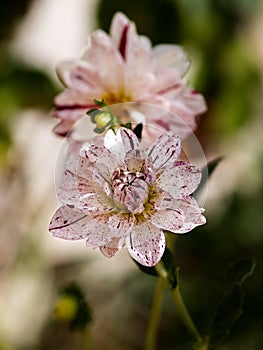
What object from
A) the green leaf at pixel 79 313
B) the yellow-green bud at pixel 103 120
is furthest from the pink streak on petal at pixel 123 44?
the green leaf at pixel 79 313

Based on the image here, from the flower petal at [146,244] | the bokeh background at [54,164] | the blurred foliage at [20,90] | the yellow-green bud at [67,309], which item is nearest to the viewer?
the flower petal at [146,244]

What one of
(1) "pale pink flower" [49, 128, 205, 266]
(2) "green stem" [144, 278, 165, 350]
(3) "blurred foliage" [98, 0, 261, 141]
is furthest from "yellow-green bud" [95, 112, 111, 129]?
(3) "blurred foliage" [98, 0, 261, 141]

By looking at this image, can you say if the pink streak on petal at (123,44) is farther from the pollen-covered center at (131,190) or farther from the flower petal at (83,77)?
the pollen-covered center at (131,190)

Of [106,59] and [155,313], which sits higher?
[106,59]

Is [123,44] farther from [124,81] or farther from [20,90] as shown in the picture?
[20,90]

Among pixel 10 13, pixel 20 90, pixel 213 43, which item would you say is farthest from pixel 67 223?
pixel 10 13
